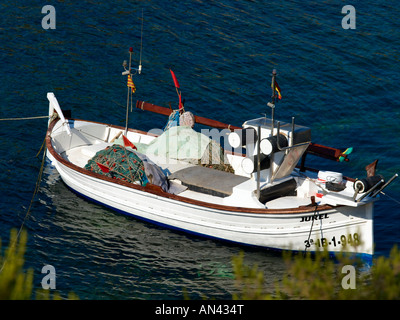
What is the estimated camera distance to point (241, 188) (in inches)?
883

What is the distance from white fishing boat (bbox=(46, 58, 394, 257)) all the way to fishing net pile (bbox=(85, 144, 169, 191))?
0.13 feet

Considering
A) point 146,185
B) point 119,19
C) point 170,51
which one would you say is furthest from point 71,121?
point 119,19

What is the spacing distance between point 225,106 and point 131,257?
15.5 meters

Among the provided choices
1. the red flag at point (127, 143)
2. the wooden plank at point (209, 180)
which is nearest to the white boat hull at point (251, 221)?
the wooden plank at point (209, 180)

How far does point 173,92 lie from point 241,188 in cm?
1515

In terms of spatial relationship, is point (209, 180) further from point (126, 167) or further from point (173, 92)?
point (173, 92)

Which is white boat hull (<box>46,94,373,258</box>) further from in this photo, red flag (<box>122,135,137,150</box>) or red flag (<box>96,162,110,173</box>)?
red flag (<box>122,135,137,150</box>)

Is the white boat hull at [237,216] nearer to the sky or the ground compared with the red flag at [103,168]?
nearer to the ground

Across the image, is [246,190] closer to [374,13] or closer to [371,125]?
[371,125]

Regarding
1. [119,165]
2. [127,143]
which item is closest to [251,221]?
[119,165]

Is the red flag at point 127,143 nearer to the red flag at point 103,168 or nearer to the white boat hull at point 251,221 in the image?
the red flag at point 103,168

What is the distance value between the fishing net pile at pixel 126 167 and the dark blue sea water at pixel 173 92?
1.69 meters

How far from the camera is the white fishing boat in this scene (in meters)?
21.5

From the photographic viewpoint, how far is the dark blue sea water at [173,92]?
70.9 feet
